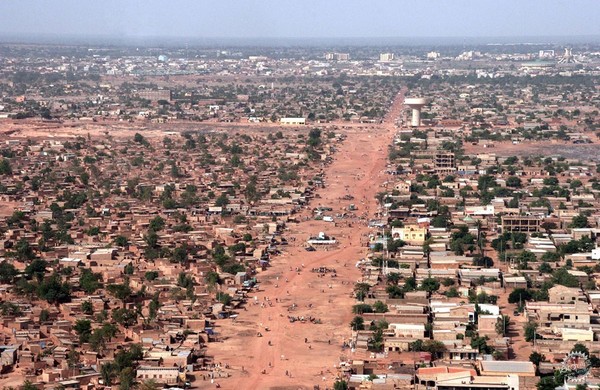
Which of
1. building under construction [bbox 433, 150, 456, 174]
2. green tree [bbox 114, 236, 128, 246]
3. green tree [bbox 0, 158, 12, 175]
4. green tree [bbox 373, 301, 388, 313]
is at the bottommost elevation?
green tree [bbox 0, 158, 12, 175]

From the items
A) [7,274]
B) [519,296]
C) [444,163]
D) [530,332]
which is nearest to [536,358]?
[530,332]

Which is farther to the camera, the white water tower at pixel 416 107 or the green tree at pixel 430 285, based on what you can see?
the white water tower at pixel 416 107

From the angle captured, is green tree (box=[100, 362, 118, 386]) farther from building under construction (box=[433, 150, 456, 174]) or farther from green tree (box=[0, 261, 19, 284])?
building under construction (box=[433, 150, 456, 174])

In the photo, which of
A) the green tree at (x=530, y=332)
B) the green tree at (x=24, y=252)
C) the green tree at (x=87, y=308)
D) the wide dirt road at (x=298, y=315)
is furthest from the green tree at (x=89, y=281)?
the green tree at (x=530, y=332)

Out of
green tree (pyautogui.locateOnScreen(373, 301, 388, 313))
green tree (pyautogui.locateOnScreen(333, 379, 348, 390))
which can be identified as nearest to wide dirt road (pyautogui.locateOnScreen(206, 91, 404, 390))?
green tree (pyautogui.locateOnScreen(373, 301, 388, 313))

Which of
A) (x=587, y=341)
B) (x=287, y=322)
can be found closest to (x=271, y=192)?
(x=287, y=322)

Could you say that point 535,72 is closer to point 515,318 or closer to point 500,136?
point 500,136

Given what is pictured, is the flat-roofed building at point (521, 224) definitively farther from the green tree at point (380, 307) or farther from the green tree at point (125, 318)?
the green tree at point (125, 318)

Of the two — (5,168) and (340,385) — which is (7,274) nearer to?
(340,385)
